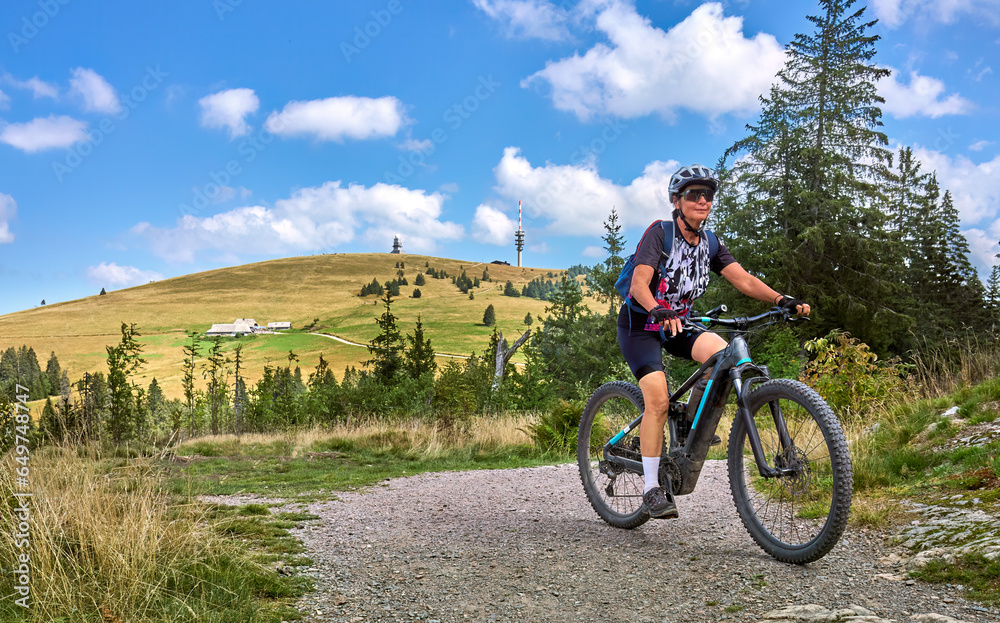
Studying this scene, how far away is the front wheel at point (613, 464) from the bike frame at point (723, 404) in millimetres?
574

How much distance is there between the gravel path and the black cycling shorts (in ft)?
4.23

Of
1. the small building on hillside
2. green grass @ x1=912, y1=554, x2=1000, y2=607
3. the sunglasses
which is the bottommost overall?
green grass @ x1=912, y1=554, x2=1000, y2=607

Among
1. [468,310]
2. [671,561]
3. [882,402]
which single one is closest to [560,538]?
[671,561]

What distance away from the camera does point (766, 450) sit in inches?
165

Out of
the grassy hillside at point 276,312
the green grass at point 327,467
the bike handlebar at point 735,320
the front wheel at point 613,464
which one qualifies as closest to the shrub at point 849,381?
the green grass at point 327,467

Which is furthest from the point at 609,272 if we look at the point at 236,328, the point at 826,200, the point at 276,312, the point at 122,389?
the point at 276,312

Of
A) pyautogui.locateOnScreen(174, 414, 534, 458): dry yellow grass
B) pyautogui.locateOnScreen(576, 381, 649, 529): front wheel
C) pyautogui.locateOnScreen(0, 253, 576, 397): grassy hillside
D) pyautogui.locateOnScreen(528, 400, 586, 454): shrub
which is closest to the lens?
pyautogui.locateOnScreen(576, 381, 649, 529): front wheel

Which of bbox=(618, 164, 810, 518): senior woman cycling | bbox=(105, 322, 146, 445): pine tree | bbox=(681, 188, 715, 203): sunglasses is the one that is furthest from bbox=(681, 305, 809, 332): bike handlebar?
bbox=(105, 322, 146, 445): pine tree

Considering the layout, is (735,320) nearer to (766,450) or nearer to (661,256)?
(661,256)

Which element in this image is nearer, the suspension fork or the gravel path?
the gravel path

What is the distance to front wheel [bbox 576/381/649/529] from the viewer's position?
5.28 m

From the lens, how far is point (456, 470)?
9.56 metres

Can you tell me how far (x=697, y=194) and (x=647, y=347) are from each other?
3.88 ft

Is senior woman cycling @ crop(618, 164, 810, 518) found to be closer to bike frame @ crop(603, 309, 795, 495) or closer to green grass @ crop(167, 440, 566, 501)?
bike frame @ crop(603, 309, 795, 495)
